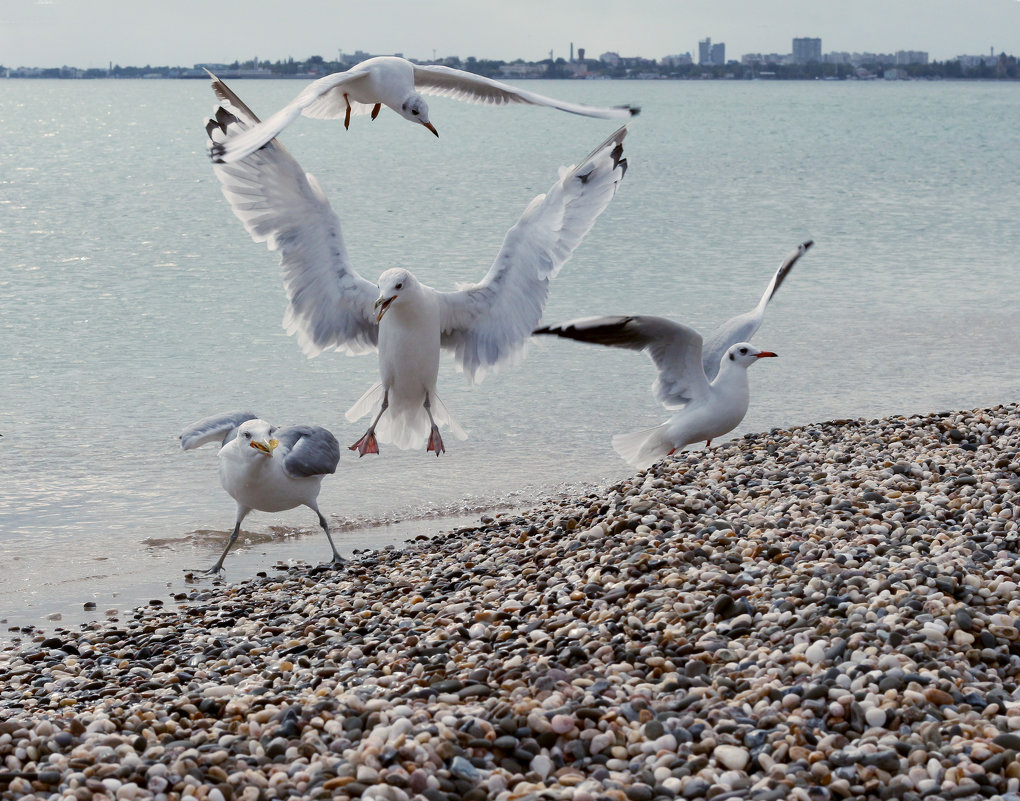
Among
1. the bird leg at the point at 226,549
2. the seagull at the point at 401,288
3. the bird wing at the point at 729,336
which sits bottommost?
the bird leg at the point at 226,549

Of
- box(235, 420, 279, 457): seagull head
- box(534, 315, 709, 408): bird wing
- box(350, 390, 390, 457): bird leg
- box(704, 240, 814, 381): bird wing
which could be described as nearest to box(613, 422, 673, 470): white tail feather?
box(534, 315, 709, 408): bird wing

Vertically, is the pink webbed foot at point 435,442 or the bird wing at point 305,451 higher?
the bird wing at point 305,451

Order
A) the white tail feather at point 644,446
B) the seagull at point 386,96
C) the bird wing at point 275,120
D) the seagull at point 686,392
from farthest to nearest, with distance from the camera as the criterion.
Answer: the white tail feather at point 644,446, the seagull at point 686,392, the seagull at point 386,96, the bird wing at point 275,120

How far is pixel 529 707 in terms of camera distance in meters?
3.70

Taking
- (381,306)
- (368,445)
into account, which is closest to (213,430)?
(368,445)

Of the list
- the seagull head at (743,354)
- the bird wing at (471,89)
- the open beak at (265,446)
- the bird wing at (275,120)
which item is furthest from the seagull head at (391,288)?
the seagull head at (743,354)

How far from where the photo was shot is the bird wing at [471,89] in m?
7.21

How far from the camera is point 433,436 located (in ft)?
25.7

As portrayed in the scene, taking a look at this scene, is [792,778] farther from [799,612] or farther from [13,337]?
[13,337]

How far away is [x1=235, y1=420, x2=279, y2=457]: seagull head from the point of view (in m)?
6.48

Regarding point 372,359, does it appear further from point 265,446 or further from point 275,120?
point 275,120

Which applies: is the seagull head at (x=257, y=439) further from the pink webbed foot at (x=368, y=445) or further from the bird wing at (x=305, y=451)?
the pink webbed foot at (x=368, y=445)

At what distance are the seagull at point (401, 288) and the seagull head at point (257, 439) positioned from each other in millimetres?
917

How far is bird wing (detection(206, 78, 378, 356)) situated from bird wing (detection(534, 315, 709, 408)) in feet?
5.09
